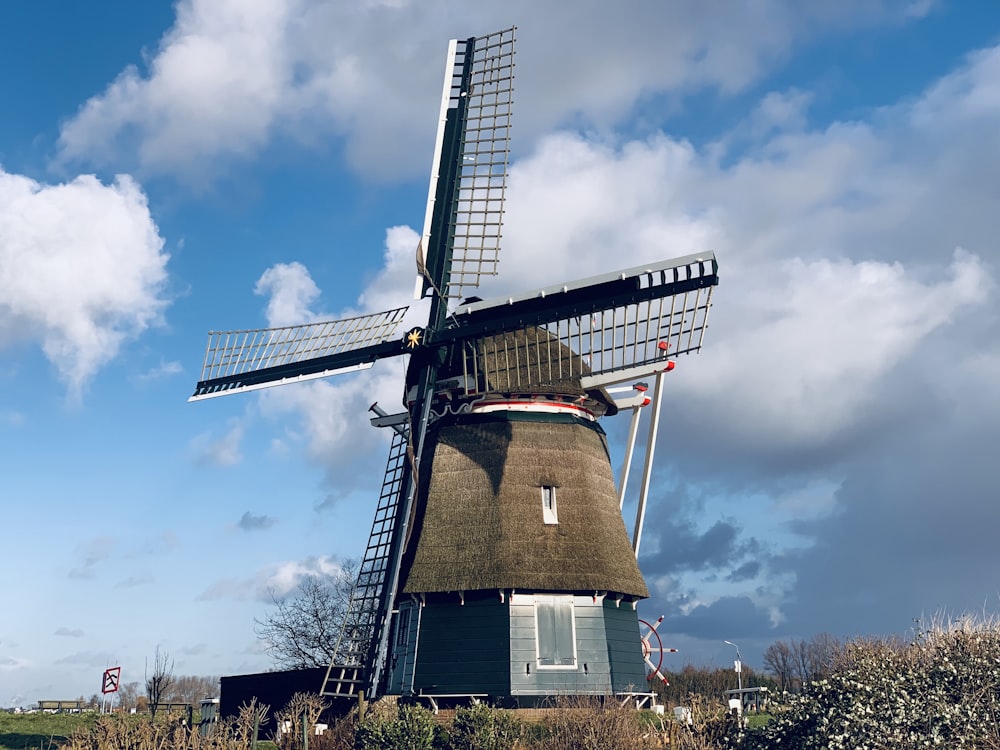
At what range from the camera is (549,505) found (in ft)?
85.1

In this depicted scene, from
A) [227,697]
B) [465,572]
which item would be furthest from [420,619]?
[227,697]

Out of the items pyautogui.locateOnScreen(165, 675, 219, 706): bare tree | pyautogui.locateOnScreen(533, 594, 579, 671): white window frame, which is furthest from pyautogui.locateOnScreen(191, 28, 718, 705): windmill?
pyautogui.locateOnScreen(165, 675, 219, 706): bare tree

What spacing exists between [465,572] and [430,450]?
160 inches

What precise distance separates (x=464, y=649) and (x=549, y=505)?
4.26m

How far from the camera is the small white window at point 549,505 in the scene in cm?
2561

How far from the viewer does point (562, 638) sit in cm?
2442

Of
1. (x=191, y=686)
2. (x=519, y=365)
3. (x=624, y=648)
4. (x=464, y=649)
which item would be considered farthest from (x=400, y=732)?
(x=191, y=686)

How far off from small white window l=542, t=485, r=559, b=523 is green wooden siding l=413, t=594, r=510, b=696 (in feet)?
8.35

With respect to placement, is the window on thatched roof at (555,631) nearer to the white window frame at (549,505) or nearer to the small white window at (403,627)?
the white window frame at (549,505)

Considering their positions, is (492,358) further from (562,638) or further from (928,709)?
(928,709)

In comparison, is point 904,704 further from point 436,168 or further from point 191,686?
point 191,686

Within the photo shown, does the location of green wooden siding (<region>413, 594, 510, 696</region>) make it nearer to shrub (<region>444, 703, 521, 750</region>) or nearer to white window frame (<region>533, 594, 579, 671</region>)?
white window frame (<region>533, 594, 579, 671</region>)

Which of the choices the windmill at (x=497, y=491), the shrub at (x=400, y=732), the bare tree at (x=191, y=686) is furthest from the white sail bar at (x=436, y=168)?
the bare tree at (x=191, y=686)

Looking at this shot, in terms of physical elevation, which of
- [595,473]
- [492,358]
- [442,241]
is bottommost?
[595,473]
